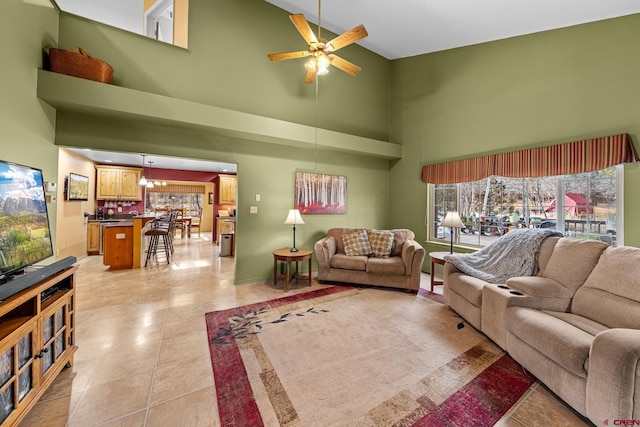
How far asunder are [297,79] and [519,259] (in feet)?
13.8

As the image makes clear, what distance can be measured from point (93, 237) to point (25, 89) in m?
4.82

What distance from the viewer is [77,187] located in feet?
18.0

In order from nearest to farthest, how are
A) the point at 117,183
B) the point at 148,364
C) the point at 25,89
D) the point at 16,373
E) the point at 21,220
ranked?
1. the point at 16,373
2. the point at 21,220
3. the point at 148,364
4. the point at 25,89
5. the point at 117,183

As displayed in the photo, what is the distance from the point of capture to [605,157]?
2773 millimetres

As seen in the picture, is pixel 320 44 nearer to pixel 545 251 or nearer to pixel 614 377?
pixel 545 251

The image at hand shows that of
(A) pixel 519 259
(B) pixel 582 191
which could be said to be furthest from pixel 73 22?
(B) pixel 582 191

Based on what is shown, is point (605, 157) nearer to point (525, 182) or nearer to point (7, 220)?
point (525, 182)

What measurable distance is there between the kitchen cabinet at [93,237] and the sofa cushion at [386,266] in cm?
657

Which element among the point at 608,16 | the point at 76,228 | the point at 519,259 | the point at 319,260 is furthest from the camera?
the point at 76,228

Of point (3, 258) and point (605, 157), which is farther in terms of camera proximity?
point (605, 157)

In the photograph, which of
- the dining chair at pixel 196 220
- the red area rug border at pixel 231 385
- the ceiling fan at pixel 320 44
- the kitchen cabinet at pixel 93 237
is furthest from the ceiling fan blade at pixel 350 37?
the dining chair at pixel 196 220

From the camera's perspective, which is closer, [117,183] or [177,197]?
[117,183]

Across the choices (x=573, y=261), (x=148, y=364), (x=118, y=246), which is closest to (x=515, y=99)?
(x=573, y=261)

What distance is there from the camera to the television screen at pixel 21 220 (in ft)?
4.76
